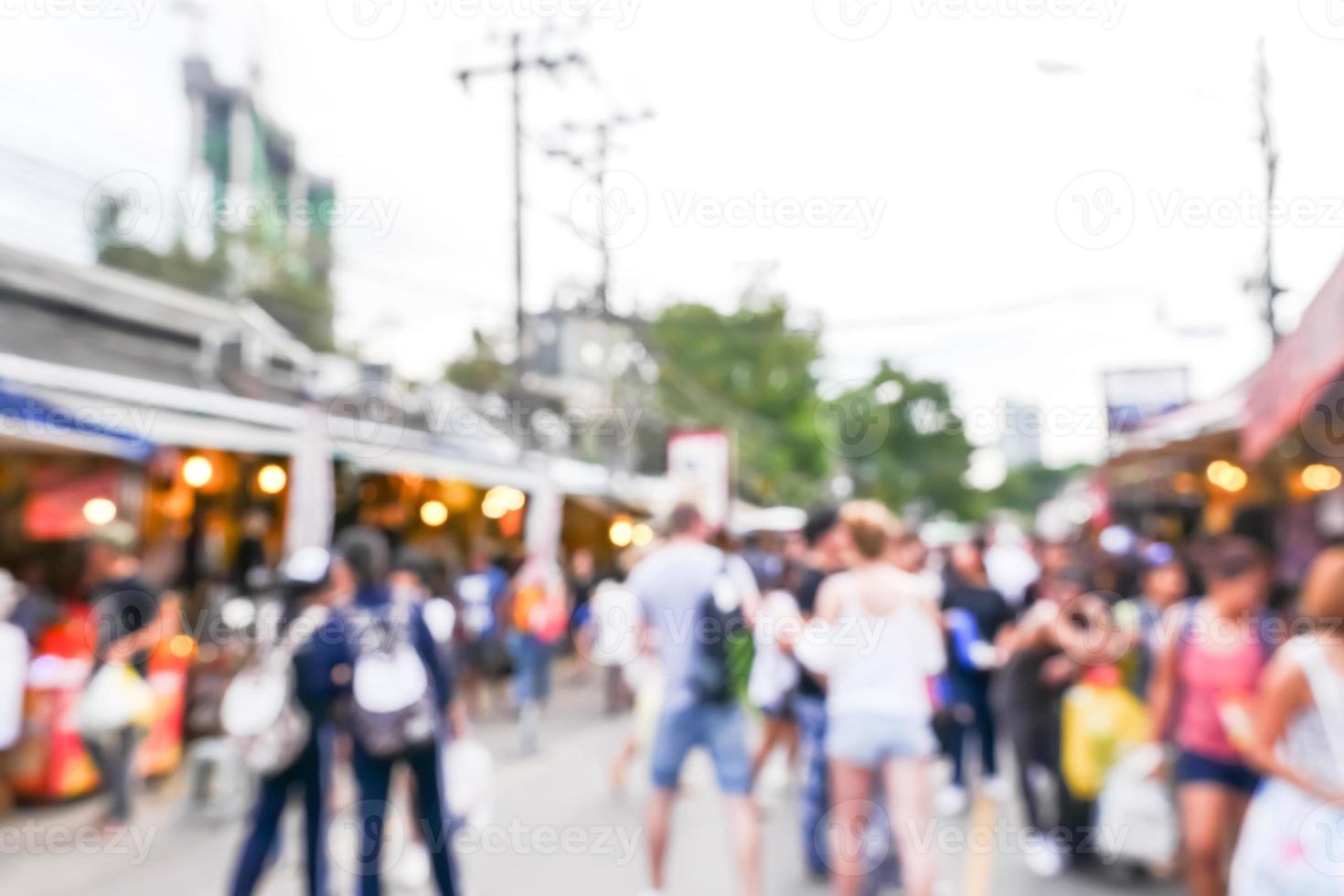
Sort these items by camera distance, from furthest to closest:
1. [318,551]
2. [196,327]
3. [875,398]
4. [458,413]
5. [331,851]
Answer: [875,398]
[458,413]
[196,327]
[331,851]
[318,551]

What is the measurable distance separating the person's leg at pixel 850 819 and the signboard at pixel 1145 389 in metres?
15.5

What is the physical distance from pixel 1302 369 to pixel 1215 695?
7.87 ft

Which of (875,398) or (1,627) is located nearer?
(1,627)

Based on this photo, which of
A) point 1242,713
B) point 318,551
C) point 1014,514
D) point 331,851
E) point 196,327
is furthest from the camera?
point 1014,514

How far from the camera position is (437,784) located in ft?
14.5

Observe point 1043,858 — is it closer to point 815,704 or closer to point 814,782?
point 814,782

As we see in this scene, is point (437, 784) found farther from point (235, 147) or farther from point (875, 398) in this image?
point (875, 398)

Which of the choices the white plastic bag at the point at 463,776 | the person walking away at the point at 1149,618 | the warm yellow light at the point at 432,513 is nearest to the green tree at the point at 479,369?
the warm yellow light at the point at 432,513

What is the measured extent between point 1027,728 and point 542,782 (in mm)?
3815

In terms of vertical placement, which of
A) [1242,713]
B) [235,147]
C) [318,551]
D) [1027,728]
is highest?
[235,147]

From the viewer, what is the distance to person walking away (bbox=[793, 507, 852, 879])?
5.54m

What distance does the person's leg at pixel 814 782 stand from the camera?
550 cm

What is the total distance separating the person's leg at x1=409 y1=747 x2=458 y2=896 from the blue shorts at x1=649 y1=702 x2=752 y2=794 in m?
0.97

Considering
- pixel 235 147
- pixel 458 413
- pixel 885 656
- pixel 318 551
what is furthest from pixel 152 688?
pixel 235 147
